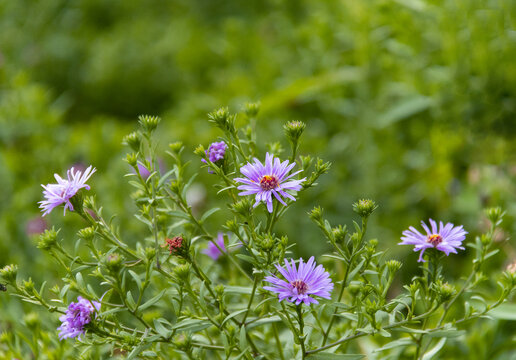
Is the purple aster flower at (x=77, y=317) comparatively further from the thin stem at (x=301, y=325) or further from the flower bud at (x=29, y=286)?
the thin stem at (x=301, y=325)

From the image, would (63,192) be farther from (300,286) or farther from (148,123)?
(300,286)

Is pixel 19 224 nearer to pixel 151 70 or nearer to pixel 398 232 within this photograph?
pixel 398 232

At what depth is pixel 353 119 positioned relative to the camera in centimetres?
168

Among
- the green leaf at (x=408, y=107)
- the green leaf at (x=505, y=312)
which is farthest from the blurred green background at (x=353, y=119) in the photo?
the green leaf at (x=505, y=312)

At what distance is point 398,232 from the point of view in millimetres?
1479

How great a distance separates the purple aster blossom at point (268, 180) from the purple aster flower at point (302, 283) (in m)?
0.07

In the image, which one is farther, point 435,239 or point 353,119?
point 353,119

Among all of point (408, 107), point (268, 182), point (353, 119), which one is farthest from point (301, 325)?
point (353, 119)

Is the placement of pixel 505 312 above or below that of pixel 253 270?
above

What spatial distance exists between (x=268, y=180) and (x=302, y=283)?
0.38 feet

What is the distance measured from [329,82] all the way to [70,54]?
1460mm

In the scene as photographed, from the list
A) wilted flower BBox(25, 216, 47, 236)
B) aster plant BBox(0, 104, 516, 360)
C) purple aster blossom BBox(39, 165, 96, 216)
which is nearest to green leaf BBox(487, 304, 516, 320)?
aster plant BBox(0, 104, 516, 360)

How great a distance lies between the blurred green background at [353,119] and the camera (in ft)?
4.68

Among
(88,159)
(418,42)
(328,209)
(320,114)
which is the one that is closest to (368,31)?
(418,42)
